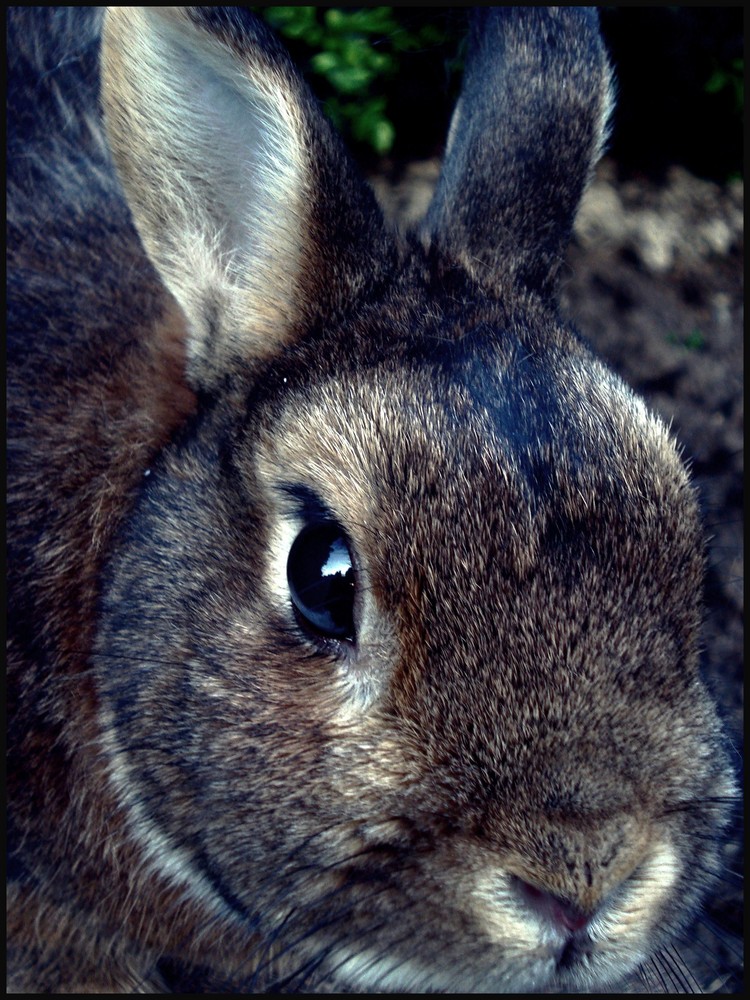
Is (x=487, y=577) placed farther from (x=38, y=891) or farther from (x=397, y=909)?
(x=38, y=891)

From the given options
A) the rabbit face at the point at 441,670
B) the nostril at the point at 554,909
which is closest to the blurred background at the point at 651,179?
the rabbit face at the point at 441,670

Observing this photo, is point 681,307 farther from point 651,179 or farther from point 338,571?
point 338,571

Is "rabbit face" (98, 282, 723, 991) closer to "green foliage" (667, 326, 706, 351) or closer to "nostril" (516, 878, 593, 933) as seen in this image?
"nostril" (516, 878, 593, 933)

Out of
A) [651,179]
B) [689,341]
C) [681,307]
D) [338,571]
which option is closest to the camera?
[338,571]

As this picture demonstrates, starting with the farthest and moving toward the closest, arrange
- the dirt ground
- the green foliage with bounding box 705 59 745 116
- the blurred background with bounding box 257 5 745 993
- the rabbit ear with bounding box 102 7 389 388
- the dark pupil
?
the green foliage with bounding box 705 59 745 116, the blurred background with bounding box 257 5 745 993, the dirt ground, the rabbit ear with bounding box 102 7 389 388, the dark pupil

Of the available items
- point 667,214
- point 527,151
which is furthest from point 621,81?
point 527,151

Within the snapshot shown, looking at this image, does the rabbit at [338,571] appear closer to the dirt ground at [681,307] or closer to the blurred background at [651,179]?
the dirt ground at [681,307]

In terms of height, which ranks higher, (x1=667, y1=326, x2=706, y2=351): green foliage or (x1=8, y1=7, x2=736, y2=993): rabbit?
(x1=8, y1=7, x2=736, y2=993): rabbit

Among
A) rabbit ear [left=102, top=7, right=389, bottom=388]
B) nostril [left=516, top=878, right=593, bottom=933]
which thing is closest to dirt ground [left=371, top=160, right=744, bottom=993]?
rabbit ear [left=102, top=7, right=389, bottom=388]
